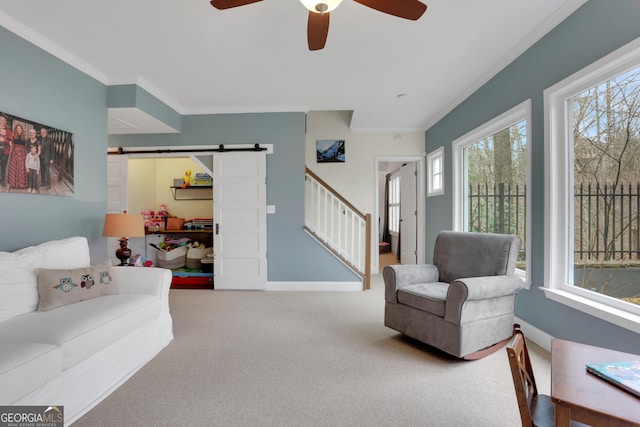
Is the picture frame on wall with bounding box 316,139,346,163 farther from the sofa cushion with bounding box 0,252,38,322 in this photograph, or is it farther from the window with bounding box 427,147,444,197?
the sofa cushion with bounding box 0,252,38,322

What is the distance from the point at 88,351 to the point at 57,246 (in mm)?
1109

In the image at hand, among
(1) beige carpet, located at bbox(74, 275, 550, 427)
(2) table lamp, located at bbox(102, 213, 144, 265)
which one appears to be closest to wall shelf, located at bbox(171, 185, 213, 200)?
(2) table lamp, located at bbox(102, 213, 144, 265)

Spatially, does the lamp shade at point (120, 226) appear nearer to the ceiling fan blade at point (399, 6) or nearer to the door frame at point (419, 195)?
the ceiling fan blade at point (399, 6)

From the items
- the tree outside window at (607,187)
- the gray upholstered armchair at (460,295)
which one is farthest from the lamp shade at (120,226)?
the tree outside window at (607,187)

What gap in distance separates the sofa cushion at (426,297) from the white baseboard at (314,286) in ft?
5.55

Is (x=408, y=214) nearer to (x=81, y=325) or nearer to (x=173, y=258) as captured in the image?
(x=173, y=258)

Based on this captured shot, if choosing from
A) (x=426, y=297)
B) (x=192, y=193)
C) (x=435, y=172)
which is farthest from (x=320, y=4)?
(x=192, y=193)

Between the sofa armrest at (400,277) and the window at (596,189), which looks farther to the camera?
the sofa armrest at (400,277)

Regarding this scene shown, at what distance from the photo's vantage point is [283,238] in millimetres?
4387

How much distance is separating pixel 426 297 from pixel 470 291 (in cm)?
36

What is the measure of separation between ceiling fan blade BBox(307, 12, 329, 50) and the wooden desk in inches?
82.2

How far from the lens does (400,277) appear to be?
9.02 ft

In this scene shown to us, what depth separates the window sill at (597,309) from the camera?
1802mm

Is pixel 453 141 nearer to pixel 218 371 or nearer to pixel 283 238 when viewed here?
pixel 283 238
